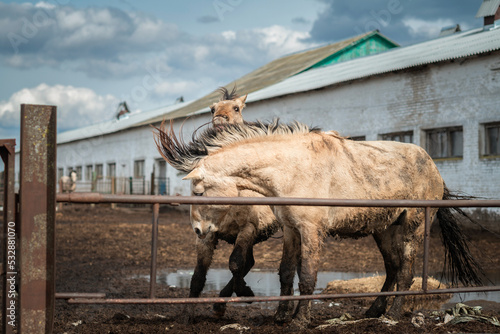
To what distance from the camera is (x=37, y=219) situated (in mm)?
2693

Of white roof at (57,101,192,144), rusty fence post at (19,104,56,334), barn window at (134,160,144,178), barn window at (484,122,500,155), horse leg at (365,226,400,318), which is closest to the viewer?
rusty fence post at (19,104,56,334)

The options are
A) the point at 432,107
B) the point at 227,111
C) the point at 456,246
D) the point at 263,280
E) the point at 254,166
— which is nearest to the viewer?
the point at 254,166

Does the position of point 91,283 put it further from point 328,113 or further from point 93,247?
point 328,113

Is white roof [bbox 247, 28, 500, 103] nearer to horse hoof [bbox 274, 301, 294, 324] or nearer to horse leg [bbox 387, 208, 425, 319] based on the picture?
Answer: horse leg [bbox 387, 208, 425, 319]

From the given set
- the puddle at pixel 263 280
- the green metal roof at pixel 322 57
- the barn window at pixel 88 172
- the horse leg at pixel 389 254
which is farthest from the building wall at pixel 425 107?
the barn window at pixel 88 172

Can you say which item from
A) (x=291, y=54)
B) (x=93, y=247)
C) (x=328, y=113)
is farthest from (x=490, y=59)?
(x=291, y=54)

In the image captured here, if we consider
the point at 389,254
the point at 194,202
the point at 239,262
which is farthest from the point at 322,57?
the point at 194,202

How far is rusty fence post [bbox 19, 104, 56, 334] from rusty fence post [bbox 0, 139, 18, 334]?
0.23 feet

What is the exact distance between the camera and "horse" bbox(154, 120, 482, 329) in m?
4.32

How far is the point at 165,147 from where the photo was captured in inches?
192

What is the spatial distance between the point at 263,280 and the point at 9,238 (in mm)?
5245

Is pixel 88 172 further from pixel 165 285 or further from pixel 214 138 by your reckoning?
pixel 214 138

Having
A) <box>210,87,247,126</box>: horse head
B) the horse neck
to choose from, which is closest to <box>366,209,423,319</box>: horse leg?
the horse neck

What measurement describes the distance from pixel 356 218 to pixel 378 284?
2225 mm
